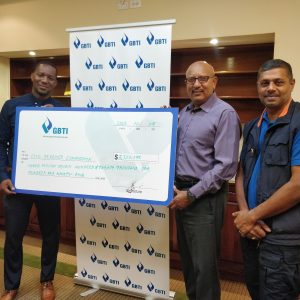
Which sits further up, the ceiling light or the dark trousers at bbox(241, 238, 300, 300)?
the ceiling light

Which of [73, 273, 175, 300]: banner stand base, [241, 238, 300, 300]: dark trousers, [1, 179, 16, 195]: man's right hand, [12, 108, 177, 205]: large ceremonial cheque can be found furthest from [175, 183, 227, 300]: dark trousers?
[1, 179, 16, 195]: man's right hand

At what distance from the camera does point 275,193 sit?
4.70 ft

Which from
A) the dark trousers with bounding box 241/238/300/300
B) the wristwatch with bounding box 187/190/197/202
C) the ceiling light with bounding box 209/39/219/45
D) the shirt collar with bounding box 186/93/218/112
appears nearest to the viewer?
the dark trousers with bounding box 241/238/300/300

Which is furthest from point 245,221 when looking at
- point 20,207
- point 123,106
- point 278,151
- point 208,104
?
point 20,207

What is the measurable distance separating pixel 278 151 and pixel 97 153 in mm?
1098

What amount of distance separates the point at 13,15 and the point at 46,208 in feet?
8.17

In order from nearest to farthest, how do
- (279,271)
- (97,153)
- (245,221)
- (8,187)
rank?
(279,271), (245,221), (97,153), (8,187)

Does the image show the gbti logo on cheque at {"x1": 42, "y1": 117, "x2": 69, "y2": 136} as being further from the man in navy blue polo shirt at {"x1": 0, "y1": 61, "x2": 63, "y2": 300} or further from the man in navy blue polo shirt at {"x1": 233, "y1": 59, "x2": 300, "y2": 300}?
the man in navy blue polo shirt at {"x1": 233, "y1": 59, "x2": 300, "y2": 300}

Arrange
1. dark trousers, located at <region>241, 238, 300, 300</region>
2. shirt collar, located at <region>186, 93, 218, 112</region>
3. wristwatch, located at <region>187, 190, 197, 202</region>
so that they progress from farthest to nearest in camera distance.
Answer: shirt collar, located at <region>186, 93, 218, 112</region>
wristwatch, located at <region>187, 190, 197, 202</region>
dark trousers, located at <region>241, 238, 300, 300</region>

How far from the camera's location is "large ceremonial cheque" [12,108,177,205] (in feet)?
6.40

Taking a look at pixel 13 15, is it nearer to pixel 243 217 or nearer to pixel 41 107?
pixel 41 107

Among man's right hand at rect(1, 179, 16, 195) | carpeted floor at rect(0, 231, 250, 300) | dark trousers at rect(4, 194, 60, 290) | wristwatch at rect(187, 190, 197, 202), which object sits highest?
wristwatch at rect(187, 190, 197, 202)

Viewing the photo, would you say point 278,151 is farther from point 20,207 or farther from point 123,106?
point 20,207

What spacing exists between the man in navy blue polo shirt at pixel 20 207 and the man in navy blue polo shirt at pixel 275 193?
4.68 feet
